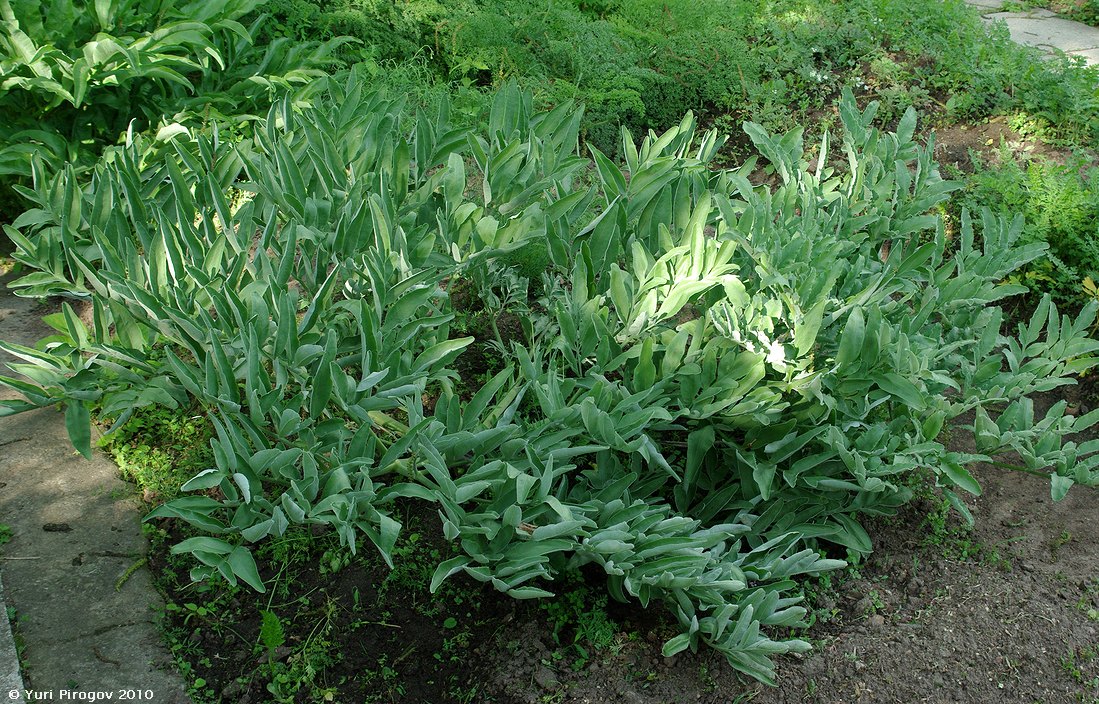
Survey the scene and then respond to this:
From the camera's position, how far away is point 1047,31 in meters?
6.80

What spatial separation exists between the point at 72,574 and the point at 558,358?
174cm

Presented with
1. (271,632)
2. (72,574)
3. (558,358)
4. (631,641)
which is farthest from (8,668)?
(558,358)

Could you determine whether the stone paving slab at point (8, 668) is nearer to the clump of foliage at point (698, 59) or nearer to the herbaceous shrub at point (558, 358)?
the herbaceous shrub at point (558, 358)

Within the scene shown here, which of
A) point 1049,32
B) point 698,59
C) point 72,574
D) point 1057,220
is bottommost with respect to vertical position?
point 72,574

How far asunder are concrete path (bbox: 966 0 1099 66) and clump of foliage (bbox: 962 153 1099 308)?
2.43 m

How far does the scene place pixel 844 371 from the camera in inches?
111

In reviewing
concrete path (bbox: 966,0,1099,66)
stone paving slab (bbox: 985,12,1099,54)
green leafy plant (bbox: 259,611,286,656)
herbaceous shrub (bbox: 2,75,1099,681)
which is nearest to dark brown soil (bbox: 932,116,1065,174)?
herbaceous shrub (bbox: 2,75,1099,681)

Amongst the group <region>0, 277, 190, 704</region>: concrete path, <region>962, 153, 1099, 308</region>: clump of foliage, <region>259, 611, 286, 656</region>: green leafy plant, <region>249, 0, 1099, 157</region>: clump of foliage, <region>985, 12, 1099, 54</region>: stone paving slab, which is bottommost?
<region>0, 277, 190, 704</region>: concrete path

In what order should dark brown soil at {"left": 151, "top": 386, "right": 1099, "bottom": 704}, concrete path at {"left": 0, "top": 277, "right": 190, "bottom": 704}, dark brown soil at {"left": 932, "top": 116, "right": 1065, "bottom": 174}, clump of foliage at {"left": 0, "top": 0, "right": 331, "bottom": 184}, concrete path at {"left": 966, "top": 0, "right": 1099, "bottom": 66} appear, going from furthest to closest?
concrete path at {"left": 966, "top": 0, "right": 1099, "bottom": 66} → dark brown soil at {"left": 932, "top": 116, "right": 1065, "bottom": 174} → clump of foliage at {"left": 0, "top": 0, "right": 331, "bottom": 184} → dark brown soil at {"left": 151, "top": 386, "right": 1099, "bottom": 704} → concrete path at {"left": 0, "top": 277, "right": 190, "bottom": 704}

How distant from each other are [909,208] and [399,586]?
2258 millimetres

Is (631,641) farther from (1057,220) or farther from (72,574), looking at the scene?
(1057,220)

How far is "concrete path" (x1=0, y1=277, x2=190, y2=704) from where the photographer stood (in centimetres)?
246

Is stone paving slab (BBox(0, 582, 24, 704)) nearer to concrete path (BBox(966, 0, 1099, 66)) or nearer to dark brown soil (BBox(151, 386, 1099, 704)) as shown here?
dark brown soil (BBox(151, 386, 1099, 704))

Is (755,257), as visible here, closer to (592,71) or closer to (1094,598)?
(1094,598)
